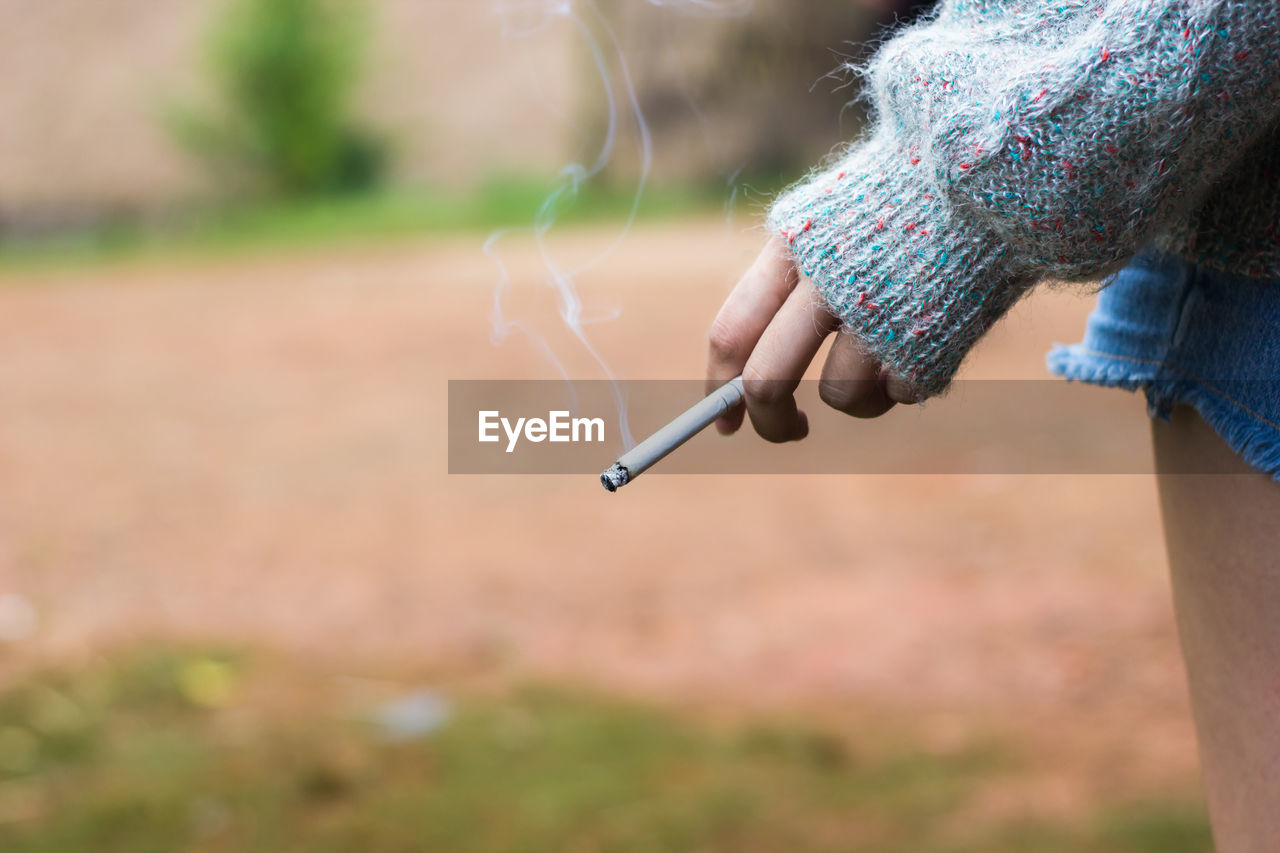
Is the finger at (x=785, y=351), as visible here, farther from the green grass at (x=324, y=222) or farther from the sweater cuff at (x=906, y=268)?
the green grass at (x=324, y=222)

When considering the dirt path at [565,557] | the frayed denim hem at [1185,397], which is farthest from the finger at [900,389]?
the dirt path at [565,557]

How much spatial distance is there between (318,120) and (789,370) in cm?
1055

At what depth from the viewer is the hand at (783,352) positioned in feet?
2.78

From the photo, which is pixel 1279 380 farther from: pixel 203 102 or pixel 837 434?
pixel 203 102

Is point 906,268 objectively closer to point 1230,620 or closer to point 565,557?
point 1230,620

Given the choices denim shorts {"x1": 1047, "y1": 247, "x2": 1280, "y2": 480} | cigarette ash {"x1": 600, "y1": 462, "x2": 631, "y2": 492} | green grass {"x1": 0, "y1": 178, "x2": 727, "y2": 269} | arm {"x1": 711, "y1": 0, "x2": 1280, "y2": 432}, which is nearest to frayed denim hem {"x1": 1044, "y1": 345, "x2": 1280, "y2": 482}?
denim shorts {"x1": 1047, "y1": 247, "x2": 1280, "y2": 480}

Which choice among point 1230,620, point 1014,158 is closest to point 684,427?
point 1014,158

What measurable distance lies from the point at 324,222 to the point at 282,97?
1.88 m

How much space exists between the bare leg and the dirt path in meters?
1.57

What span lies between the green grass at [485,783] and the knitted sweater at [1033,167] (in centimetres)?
160

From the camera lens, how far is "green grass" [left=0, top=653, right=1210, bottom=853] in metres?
2.22

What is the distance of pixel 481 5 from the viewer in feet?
43.0

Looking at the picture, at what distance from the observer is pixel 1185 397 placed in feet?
2.98

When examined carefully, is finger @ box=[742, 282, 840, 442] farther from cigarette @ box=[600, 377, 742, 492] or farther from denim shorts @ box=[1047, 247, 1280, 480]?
denim shorts @ box=[1047, 247, 1280, 480]
